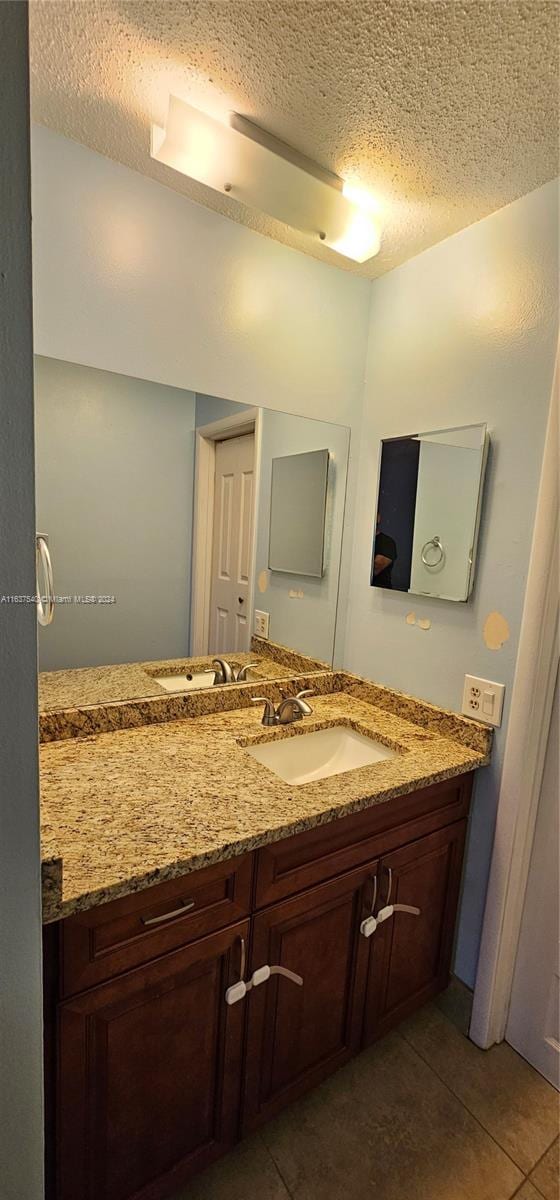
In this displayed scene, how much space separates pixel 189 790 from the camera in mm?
1099

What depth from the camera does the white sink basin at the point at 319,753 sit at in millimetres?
1466

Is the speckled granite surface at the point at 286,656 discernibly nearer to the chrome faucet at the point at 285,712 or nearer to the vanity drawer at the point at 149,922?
the chrome faucet at the point at 285,712

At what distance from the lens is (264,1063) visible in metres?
1.12

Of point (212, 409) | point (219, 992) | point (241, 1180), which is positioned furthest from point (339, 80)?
point (241, 1180)

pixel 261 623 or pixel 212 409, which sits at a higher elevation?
pixel 212 409

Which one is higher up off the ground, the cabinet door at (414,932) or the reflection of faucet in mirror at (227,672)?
the reflection of faucet in mirror at (227,672)

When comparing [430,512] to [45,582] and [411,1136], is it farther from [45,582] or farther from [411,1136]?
[411,1136]

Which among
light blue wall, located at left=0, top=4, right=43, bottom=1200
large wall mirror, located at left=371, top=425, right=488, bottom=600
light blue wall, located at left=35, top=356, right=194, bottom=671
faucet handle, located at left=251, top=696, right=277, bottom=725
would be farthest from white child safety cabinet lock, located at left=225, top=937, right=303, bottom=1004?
large wall mirror, located at left=371, top=425, right=488, bottom=600

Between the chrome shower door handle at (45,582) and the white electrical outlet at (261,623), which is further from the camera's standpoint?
the white electrical outlet at (261,623)

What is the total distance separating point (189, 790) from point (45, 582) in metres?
0.65

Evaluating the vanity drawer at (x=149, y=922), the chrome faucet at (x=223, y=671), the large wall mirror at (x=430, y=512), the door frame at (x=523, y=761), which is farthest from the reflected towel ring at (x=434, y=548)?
the vanity drawer at (x=149, y=922)

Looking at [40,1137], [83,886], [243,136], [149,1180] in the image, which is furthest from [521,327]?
[149,1180]

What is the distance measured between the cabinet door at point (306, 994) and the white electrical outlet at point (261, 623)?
0.79 metres

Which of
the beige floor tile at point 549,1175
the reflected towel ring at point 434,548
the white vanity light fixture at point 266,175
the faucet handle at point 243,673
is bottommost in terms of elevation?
the beige floor tile at point 549,1175
